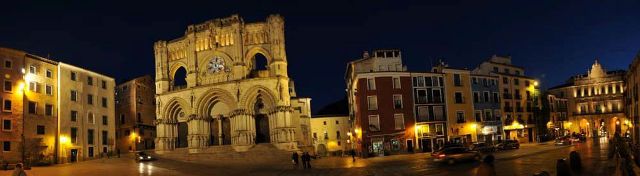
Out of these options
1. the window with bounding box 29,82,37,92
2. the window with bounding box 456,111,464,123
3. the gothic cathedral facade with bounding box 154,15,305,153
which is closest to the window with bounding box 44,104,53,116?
the window with bounding box 29,82,37,92

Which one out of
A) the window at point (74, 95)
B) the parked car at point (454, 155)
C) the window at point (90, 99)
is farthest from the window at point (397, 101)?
the window at point (74, 95)

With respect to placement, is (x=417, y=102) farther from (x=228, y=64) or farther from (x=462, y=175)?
(x=462, y=175)

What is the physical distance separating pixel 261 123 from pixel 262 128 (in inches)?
27.8

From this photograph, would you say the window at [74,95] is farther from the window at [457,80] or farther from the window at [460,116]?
the window at [460,116]

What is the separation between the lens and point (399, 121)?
194 feet

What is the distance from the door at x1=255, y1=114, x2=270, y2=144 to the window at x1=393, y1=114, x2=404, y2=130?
1835cm

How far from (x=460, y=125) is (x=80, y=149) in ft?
142

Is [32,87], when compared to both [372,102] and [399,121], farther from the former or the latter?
[399,121]

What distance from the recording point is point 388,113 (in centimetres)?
5891

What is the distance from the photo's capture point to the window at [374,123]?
191 ft

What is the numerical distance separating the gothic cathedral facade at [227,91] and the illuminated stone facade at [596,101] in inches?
2041

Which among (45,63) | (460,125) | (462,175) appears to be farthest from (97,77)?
(462,175)

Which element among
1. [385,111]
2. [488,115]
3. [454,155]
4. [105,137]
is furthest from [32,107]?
[488,115]

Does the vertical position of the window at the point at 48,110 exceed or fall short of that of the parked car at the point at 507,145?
it exceeds it
